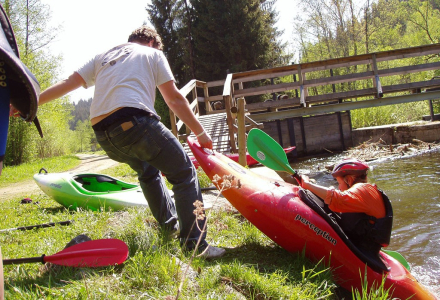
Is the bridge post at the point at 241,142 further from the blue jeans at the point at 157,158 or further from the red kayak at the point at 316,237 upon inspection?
the blue jeans at the point at 157,158

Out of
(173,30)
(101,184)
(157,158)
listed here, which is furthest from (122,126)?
(173,30)

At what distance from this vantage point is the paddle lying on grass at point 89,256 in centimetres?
196

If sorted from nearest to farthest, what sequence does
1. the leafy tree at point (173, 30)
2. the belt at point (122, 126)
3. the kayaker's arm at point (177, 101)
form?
the belt at point (122, 126)
the kayaker's arm at point (177, 101)
the leafy tree at point (173, 30)

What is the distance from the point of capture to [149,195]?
2564 mm

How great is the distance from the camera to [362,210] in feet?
8.09

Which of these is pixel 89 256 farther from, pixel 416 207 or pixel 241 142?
pixel 416 207

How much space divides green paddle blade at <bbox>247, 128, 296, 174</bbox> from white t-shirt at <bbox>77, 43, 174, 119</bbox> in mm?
1521

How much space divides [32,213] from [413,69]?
11.8m

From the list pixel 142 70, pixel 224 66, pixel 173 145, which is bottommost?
pixel 173 145

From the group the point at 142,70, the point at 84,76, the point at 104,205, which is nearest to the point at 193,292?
the point at 142,70

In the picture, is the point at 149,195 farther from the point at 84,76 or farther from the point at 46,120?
the point at 46,120

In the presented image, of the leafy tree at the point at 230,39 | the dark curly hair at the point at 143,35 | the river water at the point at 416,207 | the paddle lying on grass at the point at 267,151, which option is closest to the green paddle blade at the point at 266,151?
the paddle lying on grass at the point at 267,151

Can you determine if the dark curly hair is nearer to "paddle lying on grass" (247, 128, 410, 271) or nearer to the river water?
"paddle lying on grass" (247, 128, 410, 271)

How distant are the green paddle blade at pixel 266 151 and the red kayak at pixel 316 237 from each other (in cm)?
65
